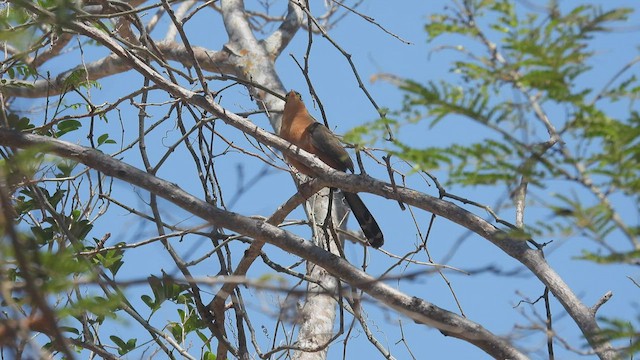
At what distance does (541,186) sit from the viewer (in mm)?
1957

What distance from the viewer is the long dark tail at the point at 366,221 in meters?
5.35

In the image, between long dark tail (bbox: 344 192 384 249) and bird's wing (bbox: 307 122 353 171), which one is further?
bird's wing (bbox: 307 122 353 171)

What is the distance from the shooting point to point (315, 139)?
5.89 metres

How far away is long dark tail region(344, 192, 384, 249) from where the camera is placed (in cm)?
535

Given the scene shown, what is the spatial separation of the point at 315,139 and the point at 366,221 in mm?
812

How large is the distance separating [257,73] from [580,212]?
506 cm

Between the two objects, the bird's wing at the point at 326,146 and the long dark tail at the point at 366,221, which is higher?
the bird's wing at the point at 326,146

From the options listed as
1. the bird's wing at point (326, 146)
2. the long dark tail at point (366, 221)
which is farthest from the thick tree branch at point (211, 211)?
the bird's wing at point (326, 146)

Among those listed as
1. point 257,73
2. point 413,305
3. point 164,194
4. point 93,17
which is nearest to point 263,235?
point 164,194

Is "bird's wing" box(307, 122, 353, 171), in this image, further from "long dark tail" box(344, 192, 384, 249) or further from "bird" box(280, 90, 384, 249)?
"long dark tail" box(344, 192, 384, 249)

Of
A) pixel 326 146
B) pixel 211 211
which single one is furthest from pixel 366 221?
pixel 211 211

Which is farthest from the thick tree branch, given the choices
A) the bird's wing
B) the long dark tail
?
the bird's wing

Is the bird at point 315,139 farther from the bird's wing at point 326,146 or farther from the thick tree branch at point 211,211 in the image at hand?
the thick tree branch at point 211,211

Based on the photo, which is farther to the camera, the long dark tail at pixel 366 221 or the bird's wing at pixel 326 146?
the bird's wing at pixel 326 146
